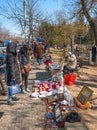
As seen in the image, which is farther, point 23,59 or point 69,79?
point 69,79

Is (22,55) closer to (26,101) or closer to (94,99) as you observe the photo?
(26,101)

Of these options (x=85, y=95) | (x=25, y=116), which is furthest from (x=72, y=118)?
(x=85, y=95)

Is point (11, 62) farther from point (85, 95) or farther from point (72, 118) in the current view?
point (72, 118)

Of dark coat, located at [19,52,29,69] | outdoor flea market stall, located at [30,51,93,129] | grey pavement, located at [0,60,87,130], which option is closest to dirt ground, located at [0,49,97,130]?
grey pavement, located at [0,60,87,130]

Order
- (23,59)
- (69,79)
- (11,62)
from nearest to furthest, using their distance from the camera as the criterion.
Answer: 1. (11,62)
2. (23,59)
3. (69,79)

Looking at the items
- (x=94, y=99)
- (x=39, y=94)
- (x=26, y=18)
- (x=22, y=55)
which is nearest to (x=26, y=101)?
(x=39, y=94)

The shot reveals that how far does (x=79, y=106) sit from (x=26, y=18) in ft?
56.5

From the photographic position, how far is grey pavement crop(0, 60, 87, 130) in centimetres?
665

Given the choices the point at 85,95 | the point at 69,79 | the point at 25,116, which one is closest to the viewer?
the point at 25,116

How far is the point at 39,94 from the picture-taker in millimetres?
9797

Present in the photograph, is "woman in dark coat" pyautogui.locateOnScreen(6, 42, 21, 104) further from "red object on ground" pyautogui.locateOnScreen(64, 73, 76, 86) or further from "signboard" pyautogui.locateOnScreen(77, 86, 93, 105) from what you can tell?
"red object on ground" pyautogui.locateOnScreen(64, 73, 76, 86)

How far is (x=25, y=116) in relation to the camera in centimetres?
749

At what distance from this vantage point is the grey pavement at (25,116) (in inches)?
262

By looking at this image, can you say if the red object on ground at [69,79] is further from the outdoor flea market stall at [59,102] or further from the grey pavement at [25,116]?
the grey pavement at [25,116]
